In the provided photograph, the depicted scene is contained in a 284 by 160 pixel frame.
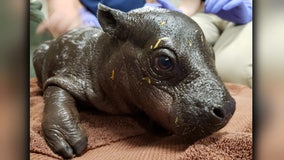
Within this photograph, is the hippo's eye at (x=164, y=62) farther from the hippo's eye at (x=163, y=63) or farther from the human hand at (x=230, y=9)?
the human hand at (x=230, y=9)

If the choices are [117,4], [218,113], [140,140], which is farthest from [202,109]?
[117,4]

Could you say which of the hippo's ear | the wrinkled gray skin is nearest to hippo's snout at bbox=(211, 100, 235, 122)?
the wrinkled gray skin

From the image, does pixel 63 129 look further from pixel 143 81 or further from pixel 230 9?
pixel 230 9

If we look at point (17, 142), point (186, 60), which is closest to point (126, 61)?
point (186, 60)

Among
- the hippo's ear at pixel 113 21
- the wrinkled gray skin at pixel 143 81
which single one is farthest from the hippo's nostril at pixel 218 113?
the hippo's ear at pixel 113 21

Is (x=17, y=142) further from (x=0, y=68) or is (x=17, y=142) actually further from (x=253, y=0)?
(x=253, y=0)

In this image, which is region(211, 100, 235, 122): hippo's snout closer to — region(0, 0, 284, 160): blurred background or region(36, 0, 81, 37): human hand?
region(0, 0, 284, 160): blurred background
